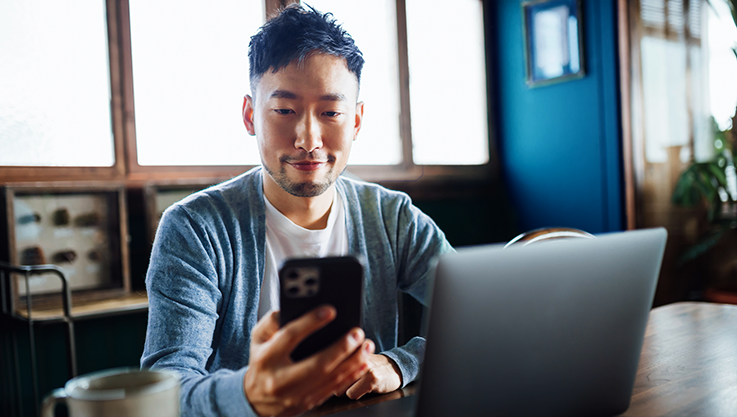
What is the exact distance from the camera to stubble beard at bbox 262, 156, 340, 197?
1.22 m

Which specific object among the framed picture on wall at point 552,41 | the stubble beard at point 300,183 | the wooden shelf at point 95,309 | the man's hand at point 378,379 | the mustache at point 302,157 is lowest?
the wooden shelf at point 95,309

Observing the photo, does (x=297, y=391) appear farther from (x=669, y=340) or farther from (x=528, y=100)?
(x=528, y=100)

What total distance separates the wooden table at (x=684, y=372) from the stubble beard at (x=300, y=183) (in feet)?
1.55

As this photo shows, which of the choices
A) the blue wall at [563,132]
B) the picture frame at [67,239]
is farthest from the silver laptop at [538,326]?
the blue wall at [563,132]

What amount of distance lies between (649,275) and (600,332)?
10 cm

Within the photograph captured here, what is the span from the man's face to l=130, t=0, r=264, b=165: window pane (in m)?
1.67

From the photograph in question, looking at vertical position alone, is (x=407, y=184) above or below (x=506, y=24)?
below

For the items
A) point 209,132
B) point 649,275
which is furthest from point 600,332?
point 209,132

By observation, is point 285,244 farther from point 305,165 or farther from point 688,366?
point 688,366

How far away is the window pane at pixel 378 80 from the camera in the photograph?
3436 mm

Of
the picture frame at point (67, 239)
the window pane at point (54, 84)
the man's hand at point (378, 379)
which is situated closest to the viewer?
the man's hand at point (378, 379)

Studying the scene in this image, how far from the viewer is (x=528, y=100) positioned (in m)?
3.83

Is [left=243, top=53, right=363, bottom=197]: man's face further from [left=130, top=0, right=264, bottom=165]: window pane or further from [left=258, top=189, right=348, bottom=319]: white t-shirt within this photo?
[left=130, top=0, right=264, bottom=165]: window pane

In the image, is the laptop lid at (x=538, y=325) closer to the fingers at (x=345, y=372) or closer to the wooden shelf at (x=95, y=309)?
the fingers at (x=345, y=372)
